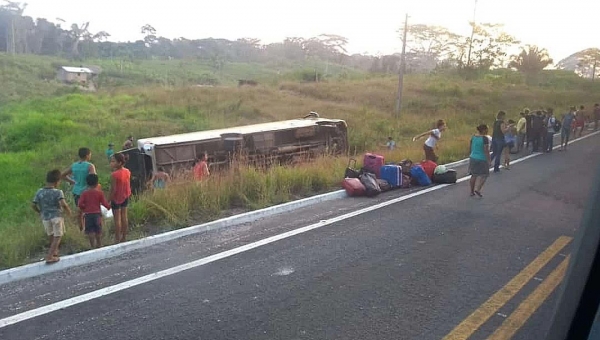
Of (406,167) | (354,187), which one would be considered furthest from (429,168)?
(354,187)

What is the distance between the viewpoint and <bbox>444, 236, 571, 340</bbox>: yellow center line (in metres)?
4.80

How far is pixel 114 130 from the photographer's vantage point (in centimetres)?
2486

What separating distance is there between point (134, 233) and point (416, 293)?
165 inches

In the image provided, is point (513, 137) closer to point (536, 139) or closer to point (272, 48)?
point (536, 139)

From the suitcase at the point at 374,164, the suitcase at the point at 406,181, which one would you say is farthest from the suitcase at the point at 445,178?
the suitcase at the point at 374,164

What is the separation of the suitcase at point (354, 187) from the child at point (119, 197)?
440 cm

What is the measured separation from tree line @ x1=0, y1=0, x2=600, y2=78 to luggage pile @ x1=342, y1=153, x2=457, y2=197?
2039 inches

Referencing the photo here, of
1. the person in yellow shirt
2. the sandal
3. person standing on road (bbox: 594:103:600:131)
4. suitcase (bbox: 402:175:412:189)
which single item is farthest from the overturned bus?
person standing on road (bbox: 594:103:600:131)

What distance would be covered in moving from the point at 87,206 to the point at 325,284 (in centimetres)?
347

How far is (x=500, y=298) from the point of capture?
5.55m

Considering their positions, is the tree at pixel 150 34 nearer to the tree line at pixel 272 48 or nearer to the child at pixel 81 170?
the tree line at pixel 272 48

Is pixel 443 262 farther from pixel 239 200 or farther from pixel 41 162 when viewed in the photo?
pixel 41 162

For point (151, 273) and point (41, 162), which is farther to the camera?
point (41, 162)

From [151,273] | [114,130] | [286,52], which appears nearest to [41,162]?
[114,130]
